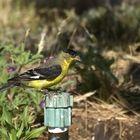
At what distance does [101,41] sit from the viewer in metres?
8.43

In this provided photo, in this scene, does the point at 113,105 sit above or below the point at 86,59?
below

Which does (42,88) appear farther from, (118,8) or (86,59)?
(118,8)

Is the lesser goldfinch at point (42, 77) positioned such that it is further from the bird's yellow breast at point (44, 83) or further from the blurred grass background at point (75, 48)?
the blurred grass background at point (75, 48)

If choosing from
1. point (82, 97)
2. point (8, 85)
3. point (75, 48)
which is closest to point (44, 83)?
point (8, 85)

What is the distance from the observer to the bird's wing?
4.63m

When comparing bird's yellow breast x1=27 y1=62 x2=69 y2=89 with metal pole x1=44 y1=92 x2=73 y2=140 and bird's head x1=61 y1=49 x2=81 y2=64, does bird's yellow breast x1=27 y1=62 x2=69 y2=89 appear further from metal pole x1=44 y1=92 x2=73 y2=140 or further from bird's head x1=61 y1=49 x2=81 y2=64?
metal pole x1=44 y1=92 x2=73 y2=140

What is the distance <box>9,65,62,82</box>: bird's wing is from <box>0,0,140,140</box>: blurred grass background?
25 cm

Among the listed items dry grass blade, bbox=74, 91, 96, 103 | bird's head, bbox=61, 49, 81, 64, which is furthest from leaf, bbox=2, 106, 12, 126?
dry grass blade, bbox=74, 91, 96, 103

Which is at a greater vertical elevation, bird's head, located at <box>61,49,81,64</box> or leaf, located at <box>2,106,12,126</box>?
bird's head, located at <box>61,49,81,64</box>

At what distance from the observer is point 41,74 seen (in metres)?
4.69

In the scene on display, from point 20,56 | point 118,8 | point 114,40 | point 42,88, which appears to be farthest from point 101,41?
point 42,88

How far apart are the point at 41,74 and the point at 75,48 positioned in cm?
344

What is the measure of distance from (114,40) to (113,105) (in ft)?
9.56

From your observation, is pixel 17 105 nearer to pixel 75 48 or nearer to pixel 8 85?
pixel 8 85
